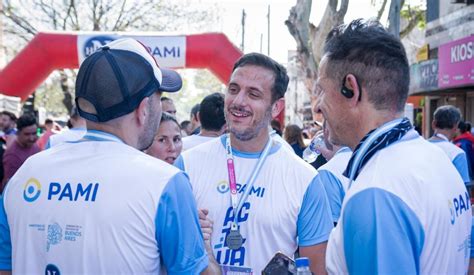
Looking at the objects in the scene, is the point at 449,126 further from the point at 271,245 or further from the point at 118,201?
the point at 118,201

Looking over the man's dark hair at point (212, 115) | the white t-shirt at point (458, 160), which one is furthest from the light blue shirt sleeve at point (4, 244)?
the white t-shirt at point (458, 160)

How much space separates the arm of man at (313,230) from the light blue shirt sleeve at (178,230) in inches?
41.1

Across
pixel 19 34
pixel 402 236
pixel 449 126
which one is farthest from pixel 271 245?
pixel 19 34

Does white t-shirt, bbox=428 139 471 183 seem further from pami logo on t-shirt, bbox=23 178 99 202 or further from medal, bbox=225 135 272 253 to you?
pami logo on t-shirt, bbox=23 178 99 202

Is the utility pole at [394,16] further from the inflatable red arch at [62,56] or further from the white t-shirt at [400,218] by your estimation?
the white t-shirt at [400,218]

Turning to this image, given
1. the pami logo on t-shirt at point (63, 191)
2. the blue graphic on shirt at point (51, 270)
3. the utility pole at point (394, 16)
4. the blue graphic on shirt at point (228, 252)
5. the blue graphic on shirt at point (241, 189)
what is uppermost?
the utility pole at point (394, 16)

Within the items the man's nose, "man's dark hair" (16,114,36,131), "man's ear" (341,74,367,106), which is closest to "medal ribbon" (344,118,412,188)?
"man's ear" (341,74,367,106)

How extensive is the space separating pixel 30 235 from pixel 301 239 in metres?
1.44

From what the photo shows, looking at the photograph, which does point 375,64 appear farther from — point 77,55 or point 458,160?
point 77,55

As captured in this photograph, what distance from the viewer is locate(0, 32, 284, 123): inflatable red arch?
42.0 ft

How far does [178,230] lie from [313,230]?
118 centimetres

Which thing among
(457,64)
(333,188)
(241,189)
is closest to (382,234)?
(241,189)

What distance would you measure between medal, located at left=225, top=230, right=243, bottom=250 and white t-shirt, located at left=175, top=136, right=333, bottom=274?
1.3 inches

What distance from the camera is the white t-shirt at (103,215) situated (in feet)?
7.06
